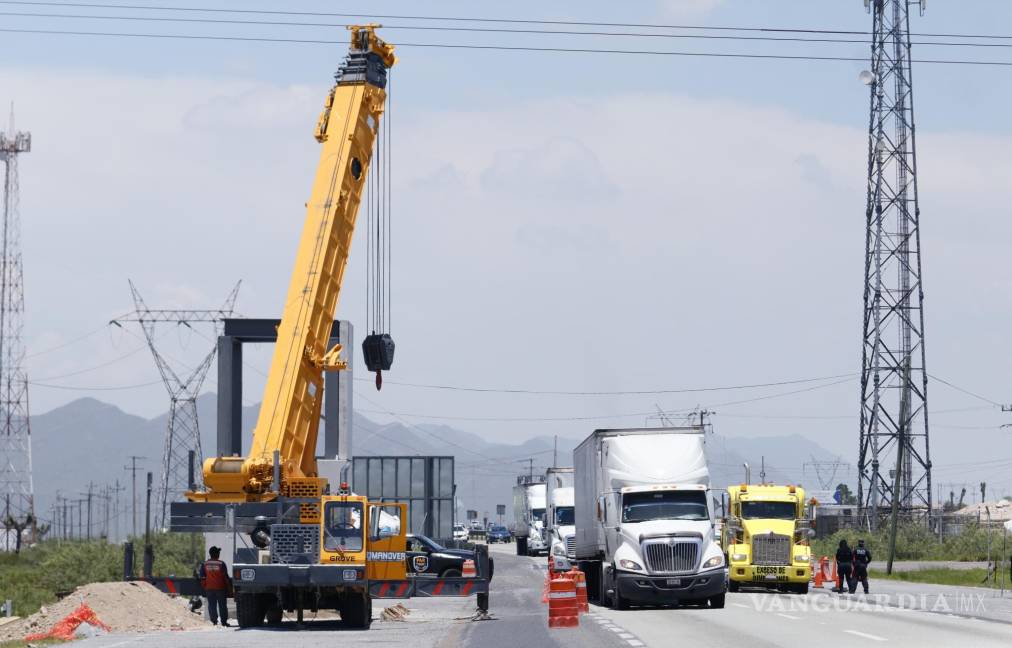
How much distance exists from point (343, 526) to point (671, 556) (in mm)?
7556

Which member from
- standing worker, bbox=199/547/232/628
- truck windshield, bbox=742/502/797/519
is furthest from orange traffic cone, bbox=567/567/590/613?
truck windshield, bbox=742/502/797/519

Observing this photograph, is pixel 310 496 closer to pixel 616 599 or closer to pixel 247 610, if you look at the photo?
pixel 247 610

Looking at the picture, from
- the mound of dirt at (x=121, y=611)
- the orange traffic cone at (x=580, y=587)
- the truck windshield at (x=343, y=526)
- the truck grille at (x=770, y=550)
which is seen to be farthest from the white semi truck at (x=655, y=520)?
the mound of dirt at (x=121, y=611)

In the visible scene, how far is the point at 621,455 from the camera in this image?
33.8 m

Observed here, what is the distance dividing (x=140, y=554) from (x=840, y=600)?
44.6 meters

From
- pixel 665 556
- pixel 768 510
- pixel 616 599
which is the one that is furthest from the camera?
pixel 768 510

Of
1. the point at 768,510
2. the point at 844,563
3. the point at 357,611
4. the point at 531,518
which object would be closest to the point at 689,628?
the point at 357,611

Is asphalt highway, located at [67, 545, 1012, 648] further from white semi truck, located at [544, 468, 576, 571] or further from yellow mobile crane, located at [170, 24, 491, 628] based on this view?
white semi truck, located at [544, 468, 576, 571]

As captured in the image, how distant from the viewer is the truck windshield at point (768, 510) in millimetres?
42781

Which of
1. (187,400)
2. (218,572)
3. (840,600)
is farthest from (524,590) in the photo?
(187,400)

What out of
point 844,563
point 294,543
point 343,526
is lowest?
point 844,563

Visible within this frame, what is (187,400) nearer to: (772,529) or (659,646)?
(772,529)

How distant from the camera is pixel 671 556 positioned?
105 feet

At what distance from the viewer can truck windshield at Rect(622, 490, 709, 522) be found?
3281cm
